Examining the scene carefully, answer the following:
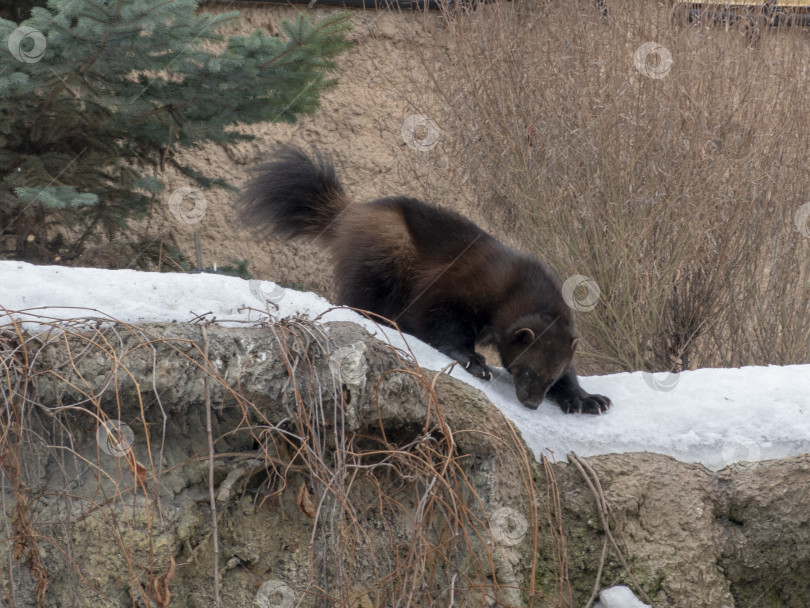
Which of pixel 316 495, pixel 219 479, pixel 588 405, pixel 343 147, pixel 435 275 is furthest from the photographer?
pixel 343 147

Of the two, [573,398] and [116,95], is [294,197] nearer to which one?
[116,95]

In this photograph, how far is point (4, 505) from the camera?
8.00 ft

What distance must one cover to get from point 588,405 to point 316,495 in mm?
1467

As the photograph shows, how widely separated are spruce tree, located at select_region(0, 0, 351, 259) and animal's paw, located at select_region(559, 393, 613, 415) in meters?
2.35

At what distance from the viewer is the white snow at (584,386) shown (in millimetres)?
2941

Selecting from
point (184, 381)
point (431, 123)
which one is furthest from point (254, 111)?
point (184, 381)

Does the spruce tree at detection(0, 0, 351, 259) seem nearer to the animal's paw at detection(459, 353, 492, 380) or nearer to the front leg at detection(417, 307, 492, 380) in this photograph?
the front leg at detection(417, 307, 492, 380)

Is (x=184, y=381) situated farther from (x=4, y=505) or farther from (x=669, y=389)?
(x=669, y=389)

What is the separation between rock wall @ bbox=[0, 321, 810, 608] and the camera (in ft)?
8.63

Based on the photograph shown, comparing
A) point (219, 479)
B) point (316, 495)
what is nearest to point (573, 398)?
point (316, 495)

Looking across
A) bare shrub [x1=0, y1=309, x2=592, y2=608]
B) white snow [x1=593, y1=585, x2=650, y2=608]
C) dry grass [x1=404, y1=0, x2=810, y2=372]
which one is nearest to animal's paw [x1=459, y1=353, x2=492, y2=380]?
bare shrub [x1=0, y1=309, x2=592, y2=608]

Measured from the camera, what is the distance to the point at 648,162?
520 centimetres

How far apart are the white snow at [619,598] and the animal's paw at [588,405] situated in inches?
31.6

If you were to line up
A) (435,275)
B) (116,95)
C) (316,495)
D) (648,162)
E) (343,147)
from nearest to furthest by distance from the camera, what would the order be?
(316,495), (435,275), (116,95), (648,162), (343,147)
